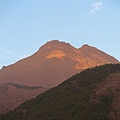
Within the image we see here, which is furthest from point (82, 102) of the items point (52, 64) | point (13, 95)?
point (52, 64)

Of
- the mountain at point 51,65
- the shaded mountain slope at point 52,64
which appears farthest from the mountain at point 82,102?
the shaded mountain slope at point 52,64

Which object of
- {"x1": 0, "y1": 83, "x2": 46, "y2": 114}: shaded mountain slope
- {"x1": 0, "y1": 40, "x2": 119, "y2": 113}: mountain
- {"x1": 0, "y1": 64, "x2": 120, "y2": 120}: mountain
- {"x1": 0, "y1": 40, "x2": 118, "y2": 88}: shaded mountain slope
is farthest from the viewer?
{"x1": 0, "y1": 40, "x2": 118, "y2": 88}: shaded mountain slope

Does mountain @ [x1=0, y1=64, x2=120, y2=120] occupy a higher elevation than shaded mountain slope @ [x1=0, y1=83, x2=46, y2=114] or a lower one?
lower

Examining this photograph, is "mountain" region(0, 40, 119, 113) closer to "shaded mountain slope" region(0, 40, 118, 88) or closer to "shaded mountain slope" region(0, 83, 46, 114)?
"shaded mountain slope" region(0, 40, 118, 88)

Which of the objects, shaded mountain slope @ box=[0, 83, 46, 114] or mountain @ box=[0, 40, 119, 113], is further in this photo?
mountain @ box=[0, 40, 119, 113]

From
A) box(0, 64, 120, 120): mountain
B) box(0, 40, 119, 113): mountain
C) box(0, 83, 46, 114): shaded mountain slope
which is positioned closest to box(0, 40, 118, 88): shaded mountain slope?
box(0, 40, 119, 113): mountain

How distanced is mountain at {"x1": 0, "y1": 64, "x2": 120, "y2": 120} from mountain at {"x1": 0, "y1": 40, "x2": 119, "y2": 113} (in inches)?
1460

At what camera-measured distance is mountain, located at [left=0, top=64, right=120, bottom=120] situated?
30234 mm

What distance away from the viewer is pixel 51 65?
A: 11225 centimetres

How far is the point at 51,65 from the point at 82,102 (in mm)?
79478

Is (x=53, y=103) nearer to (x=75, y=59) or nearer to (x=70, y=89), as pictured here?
(x=70, y=89)

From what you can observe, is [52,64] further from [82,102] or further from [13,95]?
[82,102]

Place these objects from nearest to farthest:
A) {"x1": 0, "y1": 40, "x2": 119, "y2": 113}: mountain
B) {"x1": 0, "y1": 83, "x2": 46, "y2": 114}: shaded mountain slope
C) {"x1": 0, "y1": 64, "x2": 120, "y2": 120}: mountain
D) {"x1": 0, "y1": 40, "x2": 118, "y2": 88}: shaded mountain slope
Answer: {"x1": 0, "y1": 64, "x2": 120, "y2": 120}: mountain
{"x1": 0, "y1": 83, "x2": 46, "y2": 114}: shaded mountain slope
{"x1": 0, "y1": 40, "x2": 119, "y2": 113}: mountain
{"x1": 0, "y1": 40, "x2": 118, "y2": 88}: shaded mountain slope

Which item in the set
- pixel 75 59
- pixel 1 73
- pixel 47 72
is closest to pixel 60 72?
pixel 47 72
